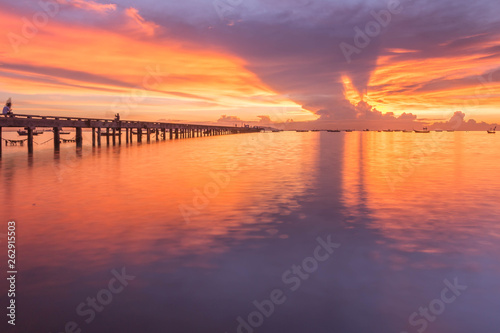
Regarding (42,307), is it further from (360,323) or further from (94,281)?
(360,323)

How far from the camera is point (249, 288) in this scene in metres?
6.87

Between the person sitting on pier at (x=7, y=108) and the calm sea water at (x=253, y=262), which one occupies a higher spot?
the person sitting on pier at (x=7, y=108)
